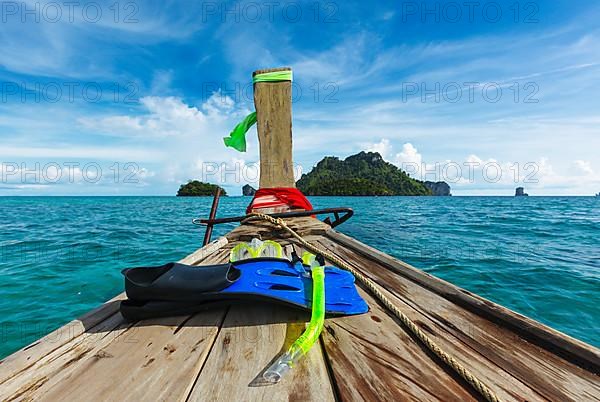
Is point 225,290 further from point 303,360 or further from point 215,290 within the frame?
point 303,360

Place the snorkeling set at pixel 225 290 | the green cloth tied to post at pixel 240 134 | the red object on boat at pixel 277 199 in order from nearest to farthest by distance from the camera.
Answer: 1. the snorkeling set at pixel 225 290
2. the red object on boat at pixel 277 199
3. the green cloth tied to post at pixel 240 134

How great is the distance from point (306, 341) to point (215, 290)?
2.04ft

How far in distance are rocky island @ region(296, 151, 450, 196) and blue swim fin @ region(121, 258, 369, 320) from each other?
91.7 m

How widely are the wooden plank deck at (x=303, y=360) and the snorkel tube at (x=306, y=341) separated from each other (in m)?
0.04

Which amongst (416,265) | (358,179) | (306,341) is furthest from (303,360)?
(358,179)

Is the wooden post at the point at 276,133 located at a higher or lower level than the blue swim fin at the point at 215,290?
higher

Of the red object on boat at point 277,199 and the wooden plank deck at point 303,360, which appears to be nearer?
the wooden plank deck at point 303,360

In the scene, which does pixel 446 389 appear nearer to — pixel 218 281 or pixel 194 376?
pixel 194 376

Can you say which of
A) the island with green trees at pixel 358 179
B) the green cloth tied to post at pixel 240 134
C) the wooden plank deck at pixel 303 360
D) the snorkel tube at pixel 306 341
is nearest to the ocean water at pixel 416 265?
the green cloth tied to post at pixel 240 134

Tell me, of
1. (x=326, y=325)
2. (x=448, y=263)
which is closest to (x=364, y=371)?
(x=326, y=325)

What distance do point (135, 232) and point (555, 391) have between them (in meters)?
13.1

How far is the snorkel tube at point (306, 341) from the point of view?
1136 mm

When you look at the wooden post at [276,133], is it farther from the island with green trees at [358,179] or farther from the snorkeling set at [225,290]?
the island with green trees at [358,179]

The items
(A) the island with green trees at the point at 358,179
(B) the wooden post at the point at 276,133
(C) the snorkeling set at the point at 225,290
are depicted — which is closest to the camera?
(C) the snorkeling set at the point at 225,290
